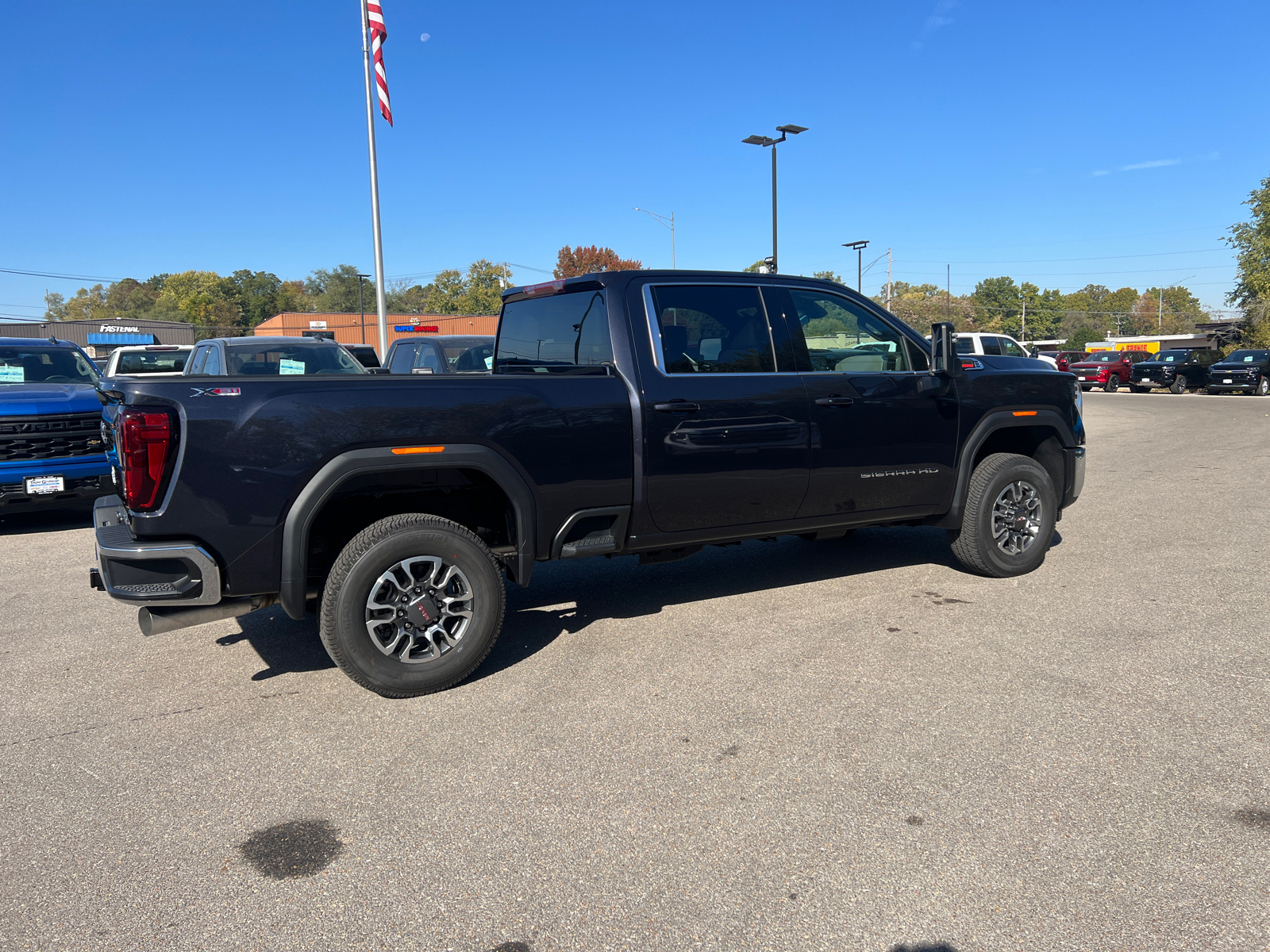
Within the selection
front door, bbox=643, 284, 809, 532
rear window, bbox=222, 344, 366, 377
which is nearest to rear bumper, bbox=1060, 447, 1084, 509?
front door, bbox=643, 284, 809, 532

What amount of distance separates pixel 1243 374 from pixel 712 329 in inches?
1300

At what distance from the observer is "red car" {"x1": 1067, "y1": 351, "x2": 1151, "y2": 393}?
1385 inches

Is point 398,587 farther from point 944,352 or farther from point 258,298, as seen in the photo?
point 258,298

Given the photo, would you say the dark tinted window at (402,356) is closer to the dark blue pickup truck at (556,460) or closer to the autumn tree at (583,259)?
the dark blue pickup truck at (556,460)

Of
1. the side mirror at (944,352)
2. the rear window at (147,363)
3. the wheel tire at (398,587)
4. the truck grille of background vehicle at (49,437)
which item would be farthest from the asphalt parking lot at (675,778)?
the rear window at (147,363)

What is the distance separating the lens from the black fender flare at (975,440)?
5.77 meters

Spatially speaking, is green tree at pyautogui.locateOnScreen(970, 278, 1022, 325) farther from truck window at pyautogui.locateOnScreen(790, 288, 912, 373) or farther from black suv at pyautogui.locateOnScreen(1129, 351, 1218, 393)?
truck window at pyautogui.locateOnScreen(790, 288, 912, 373)

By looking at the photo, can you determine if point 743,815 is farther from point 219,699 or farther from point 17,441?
point 17,441

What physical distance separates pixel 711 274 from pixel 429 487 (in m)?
1.98

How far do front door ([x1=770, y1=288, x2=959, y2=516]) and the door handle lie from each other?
80 centimetres

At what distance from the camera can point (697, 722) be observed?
3.86 meters

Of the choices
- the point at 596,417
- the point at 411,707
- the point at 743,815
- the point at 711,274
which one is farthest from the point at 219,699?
the point at 711,274

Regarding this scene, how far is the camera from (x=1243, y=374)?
30.7m

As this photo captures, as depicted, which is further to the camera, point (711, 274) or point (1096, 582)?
point (1096, 582)
